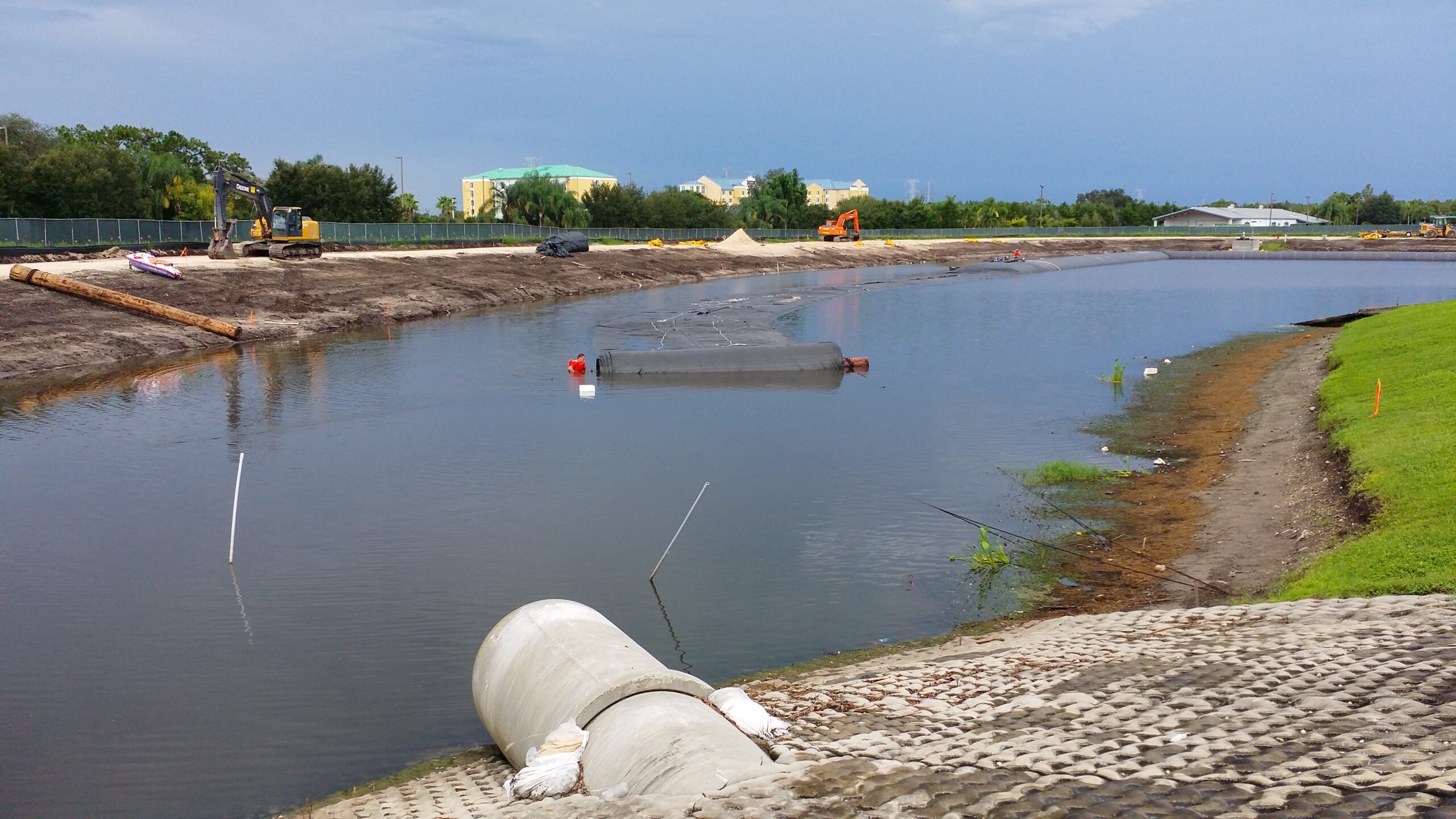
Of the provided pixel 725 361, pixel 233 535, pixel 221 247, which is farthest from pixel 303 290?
pixel 233 535

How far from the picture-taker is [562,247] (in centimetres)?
7619

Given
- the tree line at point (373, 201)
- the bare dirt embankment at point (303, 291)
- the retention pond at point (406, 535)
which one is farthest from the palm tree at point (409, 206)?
the retention pond at point (406, 535)

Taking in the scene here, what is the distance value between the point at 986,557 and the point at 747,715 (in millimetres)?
7637

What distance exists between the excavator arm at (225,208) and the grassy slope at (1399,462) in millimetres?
47268

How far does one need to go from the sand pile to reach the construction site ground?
5.94 ft

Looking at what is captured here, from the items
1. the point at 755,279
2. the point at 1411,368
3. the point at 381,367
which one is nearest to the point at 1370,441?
the point at 1411,368

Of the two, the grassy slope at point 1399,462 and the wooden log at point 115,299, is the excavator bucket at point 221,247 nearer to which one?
the wooden log at point 115,299

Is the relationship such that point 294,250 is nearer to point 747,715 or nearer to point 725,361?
point 725,361

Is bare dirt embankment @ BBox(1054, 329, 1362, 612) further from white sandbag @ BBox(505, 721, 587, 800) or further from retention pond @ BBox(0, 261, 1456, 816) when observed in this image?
white sandbag @ BBox(505, 721, 587, 800)

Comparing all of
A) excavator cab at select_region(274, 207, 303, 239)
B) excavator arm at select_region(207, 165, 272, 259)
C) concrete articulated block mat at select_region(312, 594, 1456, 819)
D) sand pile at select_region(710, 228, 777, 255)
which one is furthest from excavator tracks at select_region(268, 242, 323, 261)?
concrete articulated block mat at select_region(312, 594, 1456, 819)

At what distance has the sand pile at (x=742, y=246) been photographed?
3814 inches

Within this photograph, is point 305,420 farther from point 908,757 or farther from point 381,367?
point 908,757

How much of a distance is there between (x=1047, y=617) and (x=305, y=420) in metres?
19.1

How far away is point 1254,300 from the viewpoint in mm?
63062
